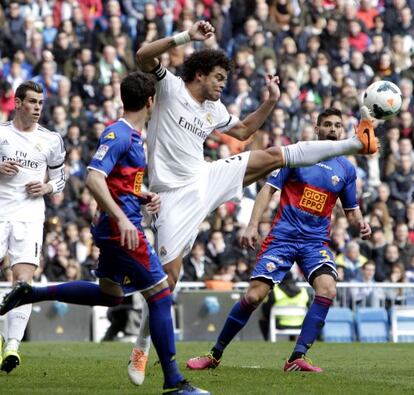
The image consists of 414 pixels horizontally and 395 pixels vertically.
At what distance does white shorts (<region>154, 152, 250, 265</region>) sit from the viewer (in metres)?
11.6

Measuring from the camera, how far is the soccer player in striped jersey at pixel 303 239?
41.3ft

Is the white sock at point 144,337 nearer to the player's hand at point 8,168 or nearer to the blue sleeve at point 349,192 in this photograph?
the player's hand at point 8,168

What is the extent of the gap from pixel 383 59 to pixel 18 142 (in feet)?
53.8

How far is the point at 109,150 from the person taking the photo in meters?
9.81

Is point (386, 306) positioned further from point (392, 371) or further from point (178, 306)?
point (392, 371)

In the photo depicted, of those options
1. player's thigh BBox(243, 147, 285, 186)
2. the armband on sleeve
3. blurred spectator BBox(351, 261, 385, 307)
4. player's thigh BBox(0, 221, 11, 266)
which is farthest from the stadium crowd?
player's thigh BBox(243, 147, 285, 186)

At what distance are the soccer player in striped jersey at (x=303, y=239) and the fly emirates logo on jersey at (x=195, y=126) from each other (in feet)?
3.50

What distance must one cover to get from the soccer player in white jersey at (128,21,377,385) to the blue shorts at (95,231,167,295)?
1.24 m

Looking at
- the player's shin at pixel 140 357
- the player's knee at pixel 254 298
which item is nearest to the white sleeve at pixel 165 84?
the player's shin at pixel 140 357

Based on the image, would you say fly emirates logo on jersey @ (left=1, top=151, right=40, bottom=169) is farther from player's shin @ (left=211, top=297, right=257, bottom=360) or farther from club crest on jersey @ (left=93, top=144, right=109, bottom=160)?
club crest on jersey @ (left=93, top=144, right=109, bottom=160)

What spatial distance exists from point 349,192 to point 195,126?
2031 millimetres

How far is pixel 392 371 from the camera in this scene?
1281 centimetres

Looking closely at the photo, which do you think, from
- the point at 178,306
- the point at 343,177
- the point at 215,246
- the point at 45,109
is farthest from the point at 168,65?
the point at 343,177

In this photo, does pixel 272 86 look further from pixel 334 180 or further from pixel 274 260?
pixel 274 260
